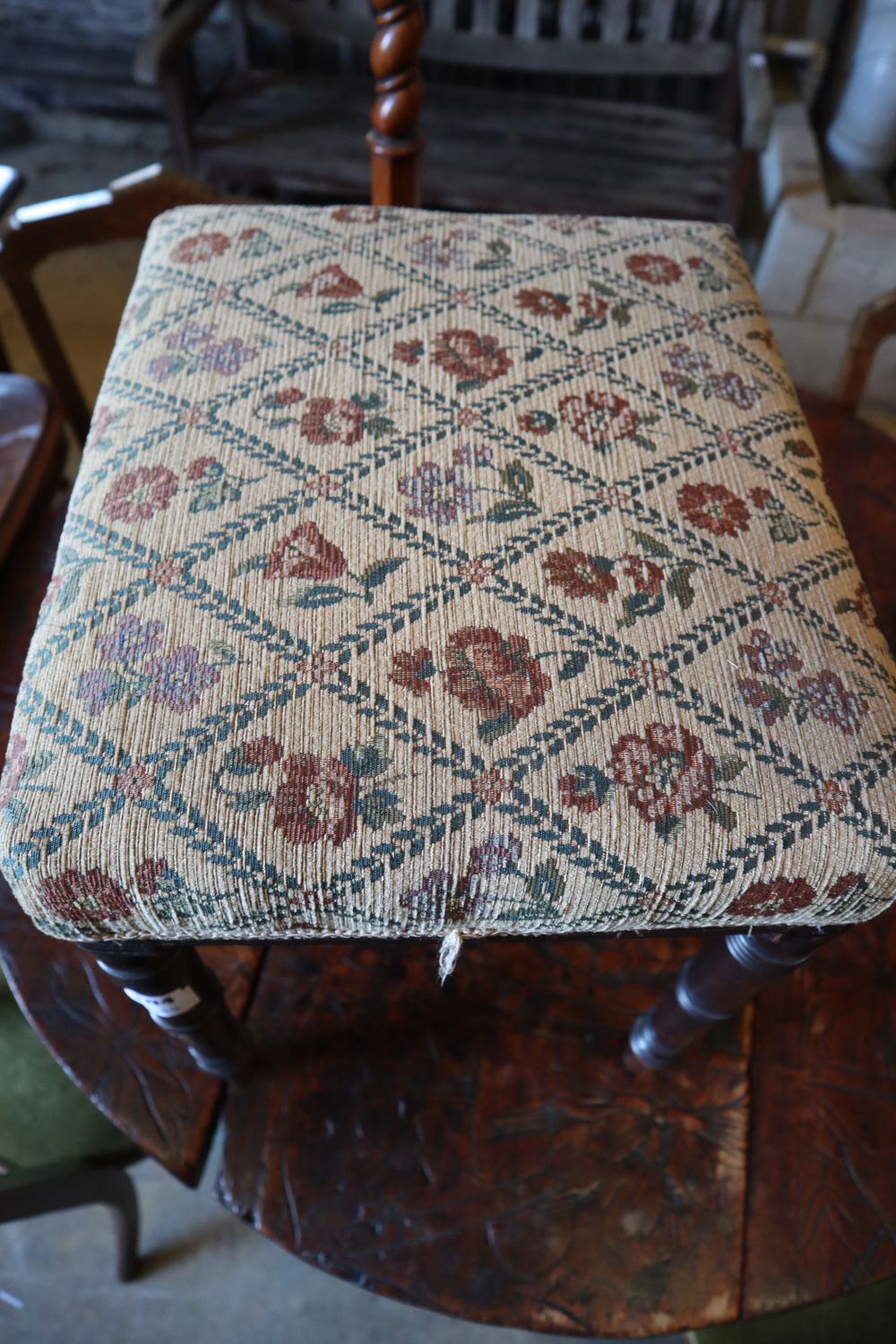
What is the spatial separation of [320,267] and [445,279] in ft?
0.30

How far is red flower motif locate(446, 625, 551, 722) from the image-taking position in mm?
467

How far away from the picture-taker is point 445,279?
2.19ft

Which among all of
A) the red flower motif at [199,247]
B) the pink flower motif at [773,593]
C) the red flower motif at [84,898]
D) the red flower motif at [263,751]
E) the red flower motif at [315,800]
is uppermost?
the red flower motif at [199,247]

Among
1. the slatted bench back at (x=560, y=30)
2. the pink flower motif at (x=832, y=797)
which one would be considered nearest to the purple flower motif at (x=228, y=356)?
the pink flower motif at (x=832, y=797)

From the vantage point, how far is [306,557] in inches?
20.3

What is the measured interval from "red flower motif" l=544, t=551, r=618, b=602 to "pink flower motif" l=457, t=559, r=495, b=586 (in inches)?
1.3

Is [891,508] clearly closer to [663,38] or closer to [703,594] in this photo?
[703,594]

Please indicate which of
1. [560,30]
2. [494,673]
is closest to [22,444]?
[494,673]

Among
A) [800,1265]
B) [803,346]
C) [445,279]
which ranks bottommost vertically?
[800,1265]

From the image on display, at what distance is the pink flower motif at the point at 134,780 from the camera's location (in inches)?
17.3

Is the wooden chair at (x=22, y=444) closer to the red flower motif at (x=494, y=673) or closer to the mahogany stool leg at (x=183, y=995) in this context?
the mahogany stool leg at (x=183, y=995)

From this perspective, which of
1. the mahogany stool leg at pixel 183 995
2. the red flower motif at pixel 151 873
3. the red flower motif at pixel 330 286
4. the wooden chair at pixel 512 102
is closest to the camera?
the red flower motif at pixel 151 873

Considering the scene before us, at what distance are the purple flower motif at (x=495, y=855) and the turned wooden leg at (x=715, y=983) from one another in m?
0.19

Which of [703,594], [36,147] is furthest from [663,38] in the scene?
[703,594]
